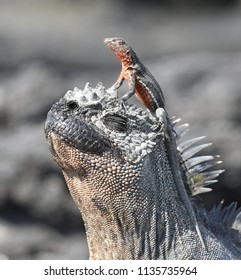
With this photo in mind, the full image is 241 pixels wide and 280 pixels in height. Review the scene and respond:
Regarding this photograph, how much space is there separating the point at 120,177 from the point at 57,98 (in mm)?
5734

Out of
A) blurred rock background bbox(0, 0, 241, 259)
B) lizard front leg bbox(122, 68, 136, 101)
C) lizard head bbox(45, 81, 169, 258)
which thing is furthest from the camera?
blurred rock background bbox(0, 0, 241, 259)

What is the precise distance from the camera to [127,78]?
417cm

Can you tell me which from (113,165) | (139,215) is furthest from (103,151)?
(139,215)

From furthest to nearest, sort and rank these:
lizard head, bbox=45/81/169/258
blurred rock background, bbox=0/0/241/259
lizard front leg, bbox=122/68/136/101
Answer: blurred rock background, bbox=0/0/241/259 → lizard front leg, bbox=122/68/136/101 → lizard head, bbox=45/81/169/258

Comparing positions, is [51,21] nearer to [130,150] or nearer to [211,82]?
[211,82]

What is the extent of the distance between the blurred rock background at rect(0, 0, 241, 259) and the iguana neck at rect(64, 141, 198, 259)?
4.59m

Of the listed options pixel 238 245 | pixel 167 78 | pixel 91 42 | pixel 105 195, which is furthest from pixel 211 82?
pixel 105 195

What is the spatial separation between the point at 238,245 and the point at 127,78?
1.00 m

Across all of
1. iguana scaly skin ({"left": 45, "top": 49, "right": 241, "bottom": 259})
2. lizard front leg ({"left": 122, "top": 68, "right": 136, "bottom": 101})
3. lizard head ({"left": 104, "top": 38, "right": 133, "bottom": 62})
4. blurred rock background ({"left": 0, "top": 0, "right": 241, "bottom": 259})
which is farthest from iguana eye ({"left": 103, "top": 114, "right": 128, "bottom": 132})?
blurred rock background ({"left": 0, "top": 0, "right": 241, "bottom": 259})

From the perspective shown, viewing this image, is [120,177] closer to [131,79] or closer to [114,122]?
[114,122]

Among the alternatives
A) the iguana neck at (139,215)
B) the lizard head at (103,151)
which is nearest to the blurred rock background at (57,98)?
the iguana neck at (139,215)

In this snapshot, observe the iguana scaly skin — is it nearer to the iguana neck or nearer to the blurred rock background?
the iguana neck

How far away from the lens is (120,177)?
154 inches

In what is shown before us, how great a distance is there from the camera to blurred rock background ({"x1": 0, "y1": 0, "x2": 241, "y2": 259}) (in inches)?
372
